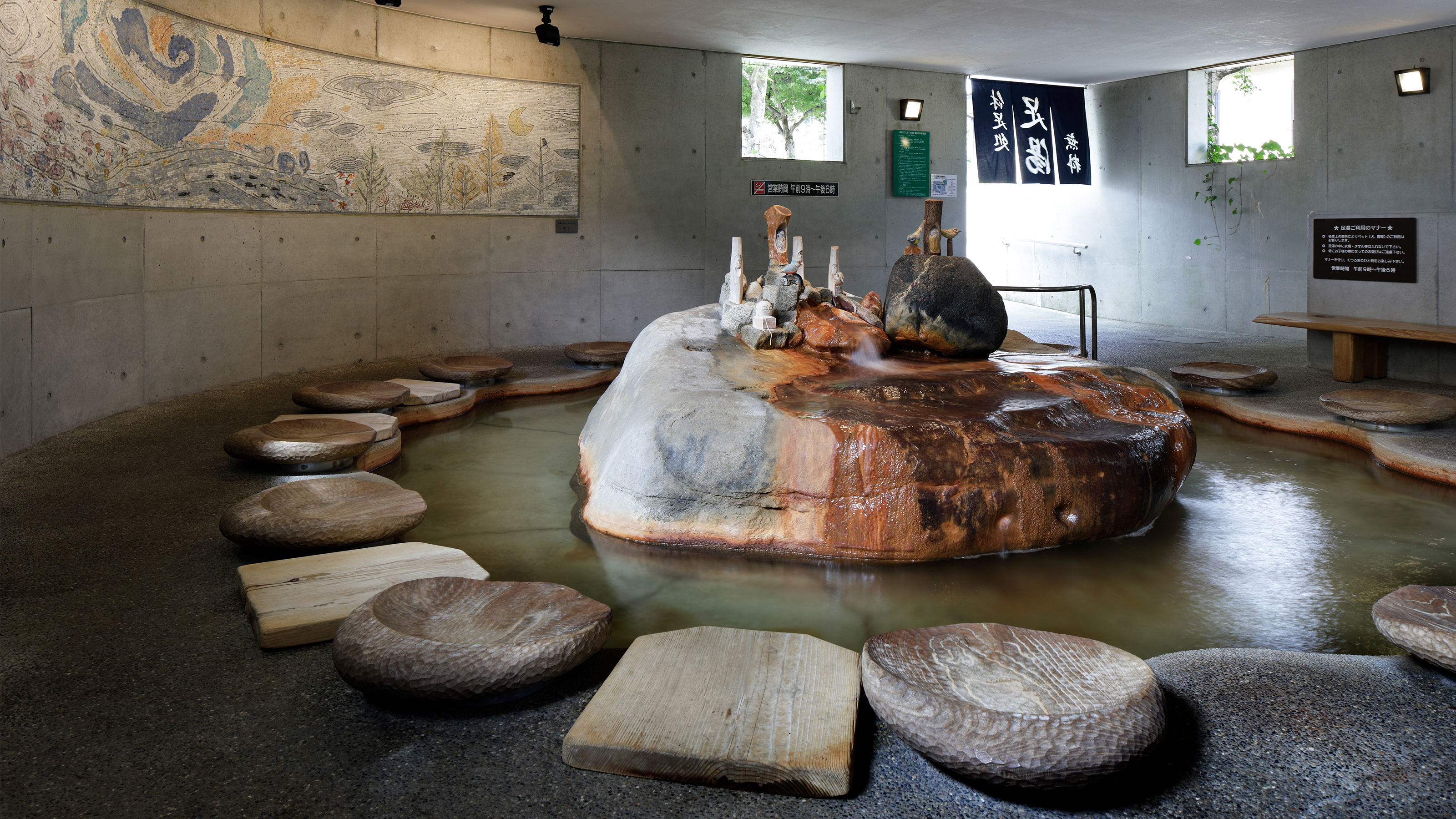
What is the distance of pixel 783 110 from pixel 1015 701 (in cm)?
1219

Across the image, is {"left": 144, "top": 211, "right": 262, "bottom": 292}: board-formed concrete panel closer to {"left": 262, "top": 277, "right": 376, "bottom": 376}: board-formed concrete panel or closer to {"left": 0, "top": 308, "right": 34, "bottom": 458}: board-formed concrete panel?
{"left": 262, "top": 277, "right": 376, "bottom": 376}: board-formed concrete panel

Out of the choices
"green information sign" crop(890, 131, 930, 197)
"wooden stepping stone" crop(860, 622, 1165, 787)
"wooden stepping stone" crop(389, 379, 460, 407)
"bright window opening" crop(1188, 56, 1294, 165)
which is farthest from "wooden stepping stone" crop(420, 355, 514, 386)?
"bright window opening" crop(1188, 56, 1294, 165)

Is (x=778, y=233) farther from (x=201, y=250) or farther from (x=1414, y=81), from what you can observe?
(x=1414, y=81)

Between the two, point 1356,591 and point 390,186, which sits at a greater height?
point 390,186

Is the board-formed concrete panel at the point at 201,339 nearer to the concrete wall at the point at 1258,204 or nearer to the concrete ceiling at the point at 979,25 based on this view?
the concrete ceiling at the point at 979,25

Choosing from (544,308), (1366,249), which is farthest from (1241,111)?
(544,308)

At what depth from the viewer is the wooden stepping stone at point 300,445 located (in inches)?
179

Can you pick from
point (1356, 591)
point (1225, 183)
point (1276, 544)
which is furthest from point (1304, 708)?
point (1225, 183)

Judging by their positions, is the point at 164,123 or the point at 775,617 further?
the point at 164,123

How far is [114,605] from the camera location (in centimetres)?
307

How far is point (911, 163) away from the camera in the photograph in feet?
36.0

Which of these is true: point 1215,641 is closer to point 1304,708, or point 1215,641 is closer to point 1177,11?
point 1304,708

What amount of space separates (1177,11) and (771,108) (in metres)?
6.17

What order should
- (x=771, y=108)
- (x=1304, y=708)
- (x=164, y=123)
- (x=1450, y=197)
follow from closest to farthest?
1. (x=1304, y=708)
2. (x=164, y=123)
3. (x=1450, y=197)
4. (x=771, y=108)
